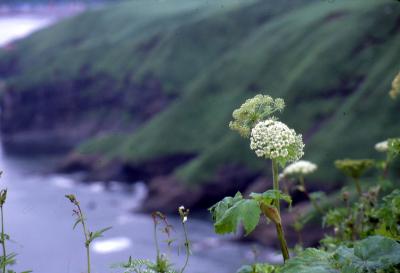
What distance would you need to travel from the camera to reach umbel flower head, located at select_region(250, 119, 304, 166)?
15.9 ft

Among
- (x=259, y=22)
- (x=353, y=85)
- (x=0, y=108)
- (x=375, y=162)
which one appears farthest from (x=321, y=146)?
(x=0, y=108)

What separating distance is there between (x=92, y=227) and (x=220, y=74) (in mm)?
51100

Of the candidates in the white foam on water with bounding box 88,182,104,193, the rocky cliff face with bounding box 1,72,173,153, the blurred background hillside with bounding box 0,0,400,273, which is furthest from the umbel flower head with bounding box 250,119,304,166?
the rocky cliff face with bounding box 1,72,173,153

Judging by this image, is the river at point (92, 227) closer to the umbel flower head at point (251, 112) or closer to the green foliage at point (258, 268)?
the green foliage at point (258, 268)

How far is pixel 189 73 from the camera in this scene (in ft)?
462

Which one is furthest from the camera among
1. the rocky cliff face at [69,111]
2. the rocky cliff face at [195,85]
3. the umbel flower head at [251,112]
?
the rocky cliff face at [69,111]

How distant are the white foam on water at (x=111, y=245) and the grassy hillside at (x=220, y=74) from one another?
2007 centimetres

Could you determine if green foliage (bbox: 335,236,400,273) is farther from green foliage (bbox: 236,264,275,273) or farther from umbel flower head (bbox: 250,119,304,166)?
green foliage (bbox: 236,264,275,273)

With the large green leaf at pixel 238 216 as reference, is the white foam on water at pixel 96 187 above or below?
above

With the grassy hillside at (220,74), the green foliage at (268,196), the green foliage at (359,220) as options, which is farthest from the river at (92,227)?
the green foliage at (268,196)

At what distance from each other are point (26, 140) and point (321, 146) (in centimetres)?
9080

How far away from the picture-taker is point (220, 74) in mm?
121688

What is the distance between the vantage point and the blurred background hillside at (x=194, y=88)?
296ft

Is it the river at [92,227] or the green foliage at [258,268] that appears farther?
the river at [92,227]
